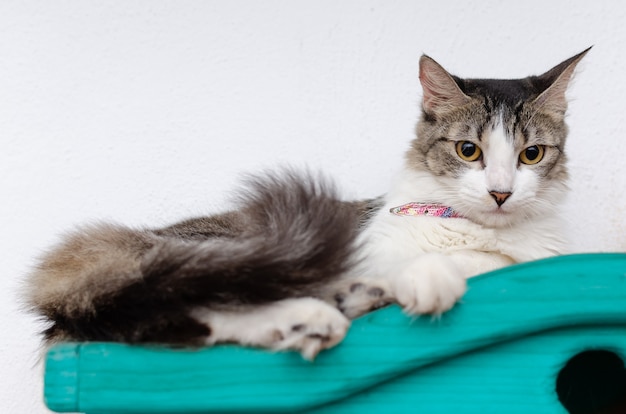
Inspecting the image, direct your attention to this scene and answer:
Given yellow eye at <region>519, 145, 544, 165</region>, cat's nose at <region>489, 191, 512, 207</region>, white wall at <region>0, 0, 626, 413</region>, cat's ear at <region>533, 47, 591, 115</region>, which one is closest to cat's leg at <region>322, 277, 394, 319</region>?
cat's nose at <region>489, 191, 512, 207</region>

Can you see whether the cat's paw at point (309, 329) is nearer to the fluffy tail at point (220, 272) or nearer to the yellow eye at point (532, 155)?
the fluffy tail at point (220, 272)

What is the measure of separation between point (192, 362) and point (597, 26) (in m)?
1.39

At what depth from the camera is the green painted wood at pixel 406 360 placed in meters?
0.82

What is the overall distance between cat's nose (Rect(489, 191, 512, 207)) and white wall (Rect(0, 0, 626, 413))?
0.54 metres

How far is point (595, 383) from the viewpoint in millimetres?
1136

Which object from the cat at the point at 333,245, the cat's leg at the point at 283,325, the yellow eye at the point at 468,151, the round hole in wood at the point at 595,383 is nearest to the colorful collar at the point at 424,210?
the cat at the point at 333,245

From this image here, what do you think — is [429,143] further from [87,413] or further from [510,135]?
[87,413]

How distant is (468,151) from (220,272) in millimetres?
641

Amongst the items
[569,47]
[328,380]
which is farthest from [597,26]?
[328,380]

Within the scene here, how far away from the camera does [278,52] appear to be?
67.6 inches

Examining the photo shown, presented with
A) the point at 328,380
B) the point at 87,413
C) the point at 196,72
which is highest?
the point at 196,72

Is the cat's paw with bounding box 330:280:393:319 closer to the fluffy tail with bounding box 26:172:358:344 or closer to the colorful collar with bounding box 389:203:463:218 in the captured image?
the fluffy tail with bounding box 26:172:358:344

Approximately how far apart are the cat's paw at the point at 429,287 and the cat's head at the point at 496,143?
1.29ft

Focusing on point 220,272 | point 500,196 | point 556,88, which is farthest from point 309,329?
point 556,88
